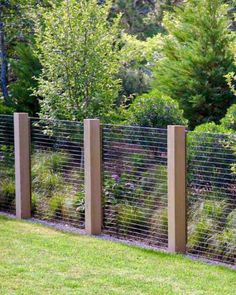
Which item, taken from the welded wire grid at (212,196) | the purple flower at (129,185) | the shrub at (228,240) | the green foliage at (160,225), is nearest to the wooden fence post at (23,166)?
the purple flower at (129,185)

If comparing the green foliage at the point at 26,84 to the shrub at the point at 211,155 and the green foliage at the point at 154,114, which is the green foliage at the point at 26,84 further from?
the shrub at the point at 211,155

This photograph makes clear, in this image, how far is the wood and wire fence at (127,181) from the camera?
7.82 meters

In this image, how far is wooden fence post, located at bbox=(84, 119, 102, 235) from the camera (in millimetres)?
9211

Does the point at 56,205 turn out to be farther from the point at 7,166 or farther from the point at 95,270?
the point at 95,270

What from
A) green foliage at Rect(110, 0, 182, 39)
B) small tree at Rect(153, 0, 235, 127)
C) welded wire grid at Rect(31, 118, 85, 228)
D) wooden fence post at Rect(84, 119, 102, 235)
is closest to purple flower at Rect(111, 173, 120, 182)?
wooden fence post at Rect(84, 119, 102, 235)

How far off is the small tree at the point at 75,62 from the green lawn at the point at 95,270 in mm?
2984

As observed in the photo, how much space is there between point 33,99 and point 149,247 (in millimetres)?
7318

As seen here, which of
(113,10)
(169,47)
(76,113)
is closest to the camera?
(76,113)

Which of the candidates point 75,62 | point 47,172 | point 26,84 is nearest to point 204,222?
point 47,172

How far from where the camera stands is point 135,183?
8.81 meters

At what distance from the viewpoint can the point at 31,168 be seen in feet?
34.6

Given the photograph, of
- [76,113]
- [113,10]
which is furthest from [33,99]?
[113,10]

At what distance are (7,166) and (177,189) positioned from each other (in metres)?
3.77

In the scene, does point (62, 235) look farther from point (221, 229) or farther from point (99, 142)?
point (221, 229)
